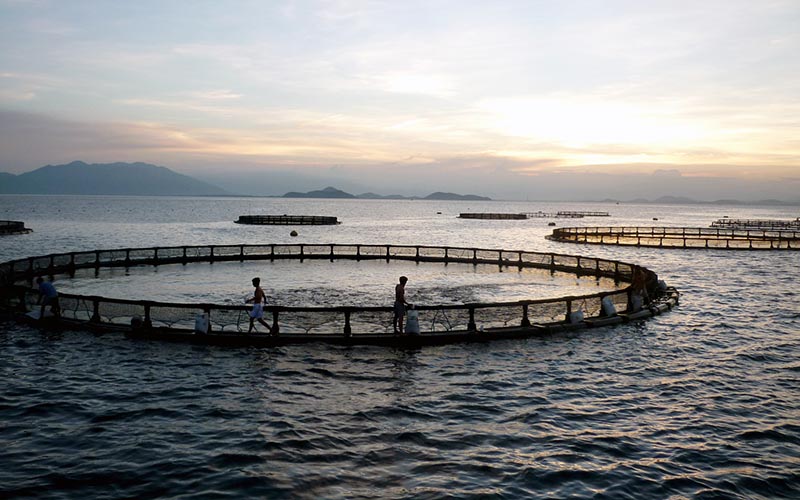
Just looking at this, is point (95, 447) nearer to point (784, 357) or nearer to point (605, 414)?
point (605, 414)

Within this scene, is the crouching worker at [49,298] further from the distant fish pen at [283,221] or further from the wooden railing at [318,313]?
the distant fish pen at [283,221]

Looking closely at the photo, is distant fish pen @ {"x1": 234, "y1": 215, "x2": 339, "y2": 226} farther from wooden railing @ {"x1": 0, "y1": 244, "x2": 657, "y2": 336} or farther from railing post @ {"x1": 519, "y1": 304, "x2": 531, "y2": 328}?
railing post @ {"x1": 519, "y1": 304, "x2": 531, "y2": 328}

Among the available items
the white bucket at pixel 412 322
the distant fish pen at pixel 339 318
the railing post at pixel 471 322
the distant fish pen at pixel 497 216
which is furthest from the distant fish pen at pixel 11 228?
the distant fish pen at pixel 497 216

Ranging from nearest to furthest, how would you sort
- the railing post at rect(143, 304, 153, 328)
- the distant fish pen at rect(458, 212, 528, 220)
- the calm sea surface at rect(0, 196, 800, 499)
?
the calm sea surface at rect(0, 196, 800, 499) → the railing post at rect(143, 304, 153, 328) → the distant fish pen at rect(458, 212, 528, 220)

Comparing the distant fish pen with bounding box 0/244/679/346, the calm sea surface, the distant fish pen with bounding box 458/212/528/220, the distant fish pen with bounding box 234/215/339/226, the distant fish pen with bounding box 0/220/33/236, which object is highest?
the distant fish pen with bounding box 458/212/528/220

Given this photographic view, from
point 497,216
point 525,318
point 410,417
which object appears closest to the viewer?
point 410,417

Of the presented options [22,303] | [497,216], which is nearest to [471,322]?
[22,303]

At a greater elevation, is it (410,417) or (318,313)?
(318,313)

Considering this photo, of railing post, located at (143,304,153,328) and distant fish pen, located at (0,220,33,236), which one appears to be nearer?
railing post, located at (143,304,153,328)

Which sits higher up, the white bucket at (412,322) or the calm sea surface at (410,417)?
the white bucket at (412,322)

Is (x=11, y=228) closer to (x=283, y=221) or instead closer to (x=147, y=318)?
(x=283, y=221)

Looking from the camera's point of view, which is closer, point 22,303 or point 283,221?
point 22,303

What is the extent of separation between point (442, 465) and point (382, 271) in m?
31.8

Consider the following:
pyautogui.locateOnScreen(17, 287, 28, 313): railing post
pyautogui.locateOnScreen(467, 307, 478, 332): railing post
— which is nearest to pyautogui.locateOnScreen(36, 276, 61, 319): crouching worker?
pyautogui.locateOnScreen(17, 287, 28, 313): railing post
